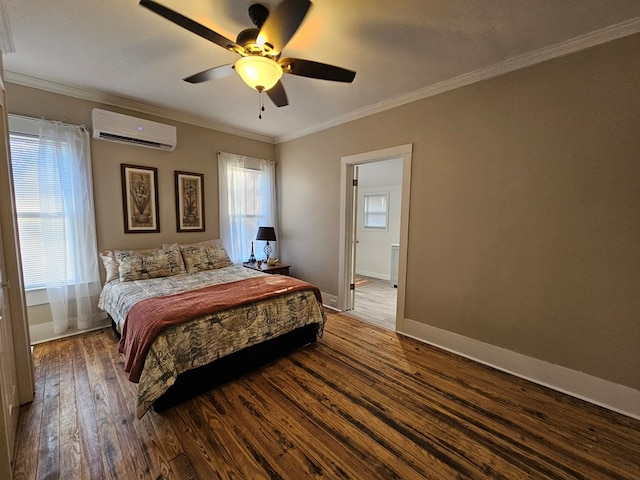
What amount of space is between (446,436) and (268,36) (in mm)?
2651

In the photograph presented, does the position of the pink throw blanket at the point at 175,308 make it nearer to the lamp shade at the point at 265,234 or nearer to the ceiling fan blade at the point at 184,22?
the lamp shade at the point at 265,234

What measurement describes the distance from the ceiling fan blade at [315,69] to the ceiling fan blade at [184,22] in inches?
12.9

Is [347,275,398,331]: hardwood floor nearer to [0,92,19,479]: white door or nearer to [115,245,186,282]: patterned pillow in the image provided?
[115,245,186,282]: patterned pillow

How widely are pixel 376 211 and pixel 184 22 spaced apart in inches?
196

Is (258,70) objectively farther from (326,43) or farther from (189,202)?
(189,202)

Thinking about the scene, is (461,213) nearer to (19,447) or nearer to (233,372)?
(233,372)

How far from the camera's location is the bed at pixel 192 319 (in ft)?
5.99

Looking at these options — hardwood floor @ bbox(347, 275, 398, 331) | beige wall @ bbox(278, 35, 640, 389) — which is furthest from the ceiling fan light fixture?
hardwood floor @ bbox(347, 275, 398, 331)

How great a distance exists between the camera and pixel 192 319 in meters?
1.97

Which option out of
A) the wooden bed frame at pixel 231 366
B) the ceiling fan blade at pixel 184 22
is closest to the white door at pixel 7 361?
the wooden bed frame at pixel 231 366

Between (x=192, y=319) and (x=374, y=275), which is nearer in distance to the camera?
(x=192, y=319)

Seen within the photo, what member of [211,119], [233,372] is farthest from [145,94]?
[233,372]

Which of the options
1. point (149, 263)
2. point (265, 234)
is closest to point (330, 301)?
point (265, 234)

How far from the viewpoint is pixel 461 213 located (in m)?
2.60
